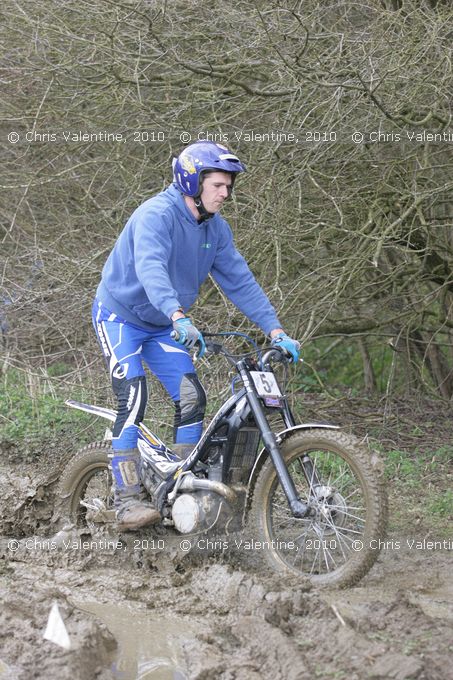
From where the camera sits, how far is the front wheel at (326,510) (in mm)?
4727

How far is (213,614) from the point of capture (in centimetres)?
461

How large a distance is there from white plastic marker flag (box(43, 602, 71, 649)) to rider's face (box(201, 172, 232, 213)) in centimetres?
216

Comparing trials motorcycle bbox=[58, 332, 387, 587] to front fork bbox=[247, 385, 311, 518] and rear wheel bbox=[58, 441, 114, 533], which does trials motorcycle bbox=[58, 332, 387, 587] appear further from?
rear wheel bbox=[58, 441, 114, 533]

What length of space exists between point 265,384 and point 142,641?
4.68ft

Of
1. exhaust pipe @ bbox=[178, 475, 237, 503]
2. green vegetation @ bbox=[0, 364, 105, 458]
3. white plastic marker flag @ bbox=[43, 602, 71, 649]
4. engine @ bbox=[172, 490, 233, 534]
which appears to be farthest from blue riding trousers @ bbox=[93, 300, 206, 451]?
green vegetation @ bbox=[0, 364, 105, 458]

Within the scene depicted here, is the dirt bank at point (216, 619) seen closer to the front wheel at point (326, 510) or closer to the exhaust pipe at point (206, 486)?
the front wheel at point (326, 510)

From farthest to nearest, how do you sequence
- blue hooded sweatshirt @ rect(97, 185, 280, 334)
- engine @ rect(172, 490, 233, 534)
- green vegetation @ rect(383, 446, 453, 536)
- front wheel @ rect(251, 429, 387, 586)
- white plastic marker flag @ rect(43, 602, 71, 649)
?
green vegetation @ rect(383, 446, 453, 536), engine @ rect(172, 490, 233, 534), blue hooded sweatshirt @ rect(97, 185, 280, 334), front wheel @ rect(251, 429, 387, 586), white plastic marker flag @ rect(43, 602, 71, 649)

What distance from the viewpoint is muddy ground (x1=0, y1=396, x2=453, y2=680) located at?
3801mm

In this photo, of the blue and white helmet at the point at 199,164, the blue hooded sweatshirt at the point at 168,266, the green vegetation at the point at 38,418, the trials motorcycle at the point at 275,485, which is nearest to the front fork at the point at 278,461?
the trials motorcycle at the point at 275,485

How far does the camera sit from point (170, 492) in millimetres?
5434

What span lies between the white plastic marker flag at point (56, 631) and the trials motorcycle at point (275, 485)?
1106 millimetres

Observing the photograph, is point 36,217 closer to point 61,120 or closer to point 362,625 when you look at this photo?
point 61,120

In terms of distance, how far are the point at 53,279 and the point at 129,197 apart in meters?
0.88

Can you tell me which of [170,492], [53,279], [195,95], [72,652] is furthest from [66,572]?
[195,95]
